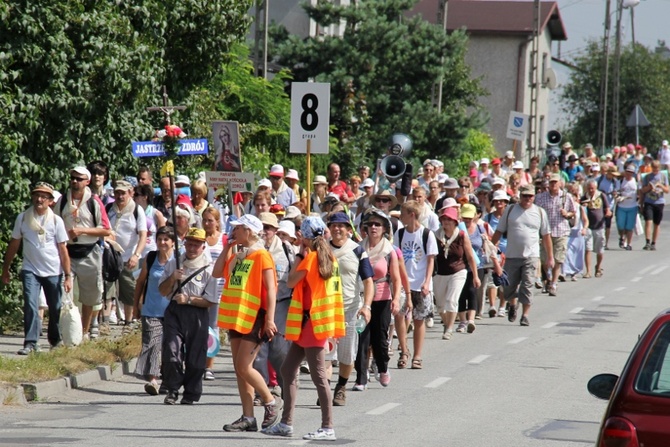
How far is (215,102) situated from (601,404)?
1421 cm

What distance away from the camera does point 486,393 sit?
1265 centimetres

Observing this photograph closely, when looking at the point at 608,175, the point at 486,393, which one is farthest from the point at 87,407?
the point at 608,175

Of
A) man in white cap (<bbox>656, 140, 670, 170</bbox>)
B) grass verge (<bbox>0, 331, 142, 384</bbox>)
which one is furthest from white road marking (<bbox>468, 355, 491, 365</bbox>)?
man in white cap (<bbox>656, 140, 670, 170</bbox>)

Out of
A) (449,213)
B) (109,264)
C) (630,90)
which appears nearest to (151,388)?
(109,264)

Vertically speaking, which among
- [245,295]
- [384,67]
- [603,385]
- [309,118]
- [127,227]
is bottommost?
[603,385]

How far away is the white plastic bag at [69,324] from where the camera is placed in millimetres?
14062

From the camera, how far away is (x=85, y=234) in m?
15.0

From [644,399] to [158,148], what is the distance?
34.5 feet

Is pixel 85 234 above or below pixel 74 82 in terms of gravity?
below

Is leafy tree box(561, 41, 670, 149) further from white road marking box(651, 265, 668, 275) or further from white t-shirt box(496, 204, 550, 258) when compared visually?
white t-shirt box(496, 204, 550, 258)

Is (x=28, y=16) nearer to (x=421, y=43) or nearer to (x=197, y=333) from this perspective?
(x=197, y=333)

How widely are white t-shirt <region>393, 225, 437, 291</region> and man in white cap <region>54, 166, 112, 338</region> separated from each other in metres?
3.29

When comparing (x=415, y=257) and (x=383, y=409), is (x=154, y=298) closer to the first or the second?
(x=383, y=409)

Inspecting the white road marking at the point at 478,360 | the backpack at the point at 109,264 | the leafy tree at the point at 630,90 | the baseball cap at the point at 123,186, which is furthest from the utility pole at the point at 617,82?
the backpack at the point at 109,264
